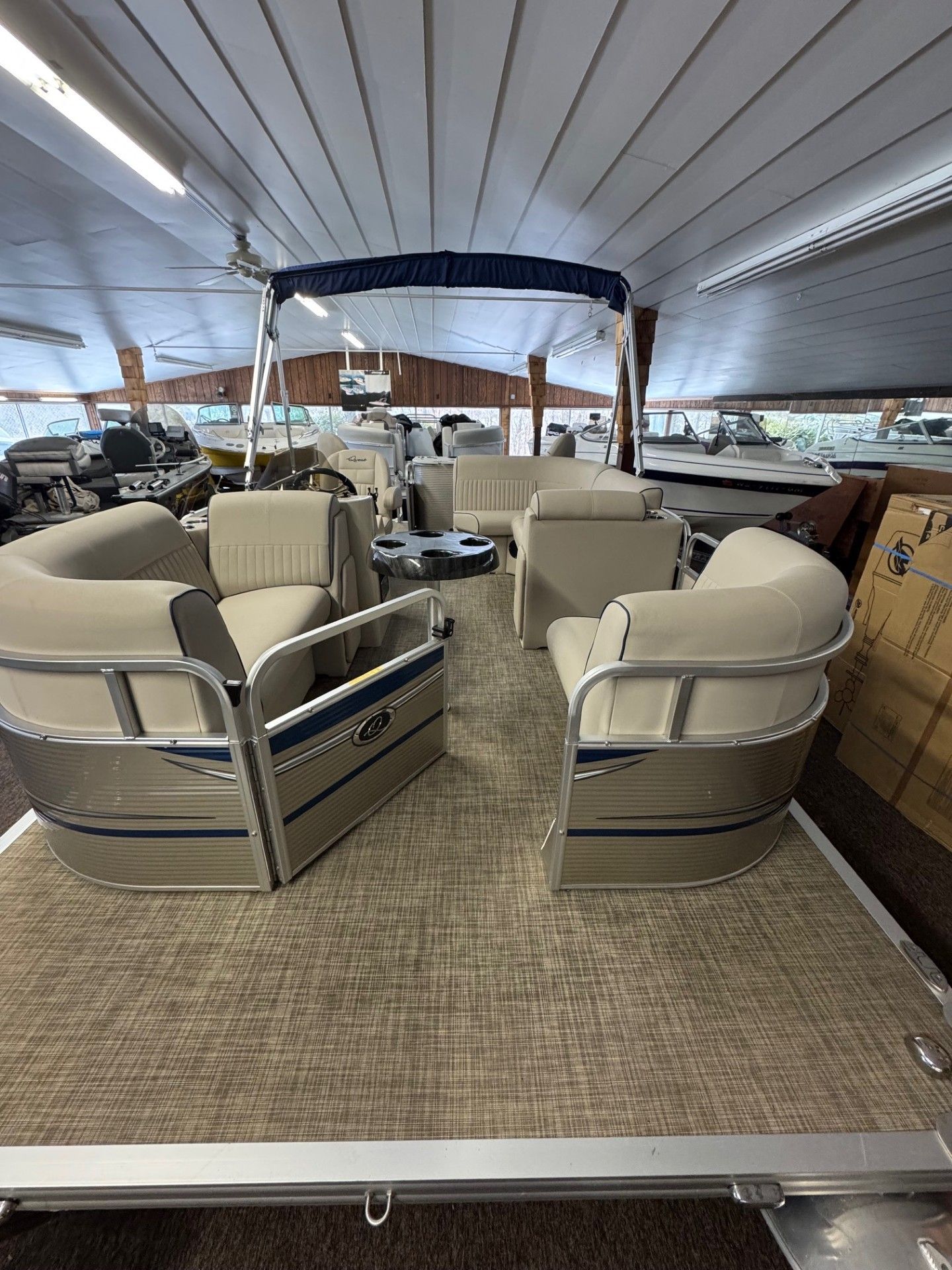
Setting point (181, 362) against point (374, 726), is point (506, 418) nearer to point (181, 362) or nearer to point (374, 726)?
point (181, 362)

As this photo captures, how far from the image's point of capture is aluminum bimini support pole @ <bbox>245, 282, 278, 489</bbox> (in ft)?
11.9

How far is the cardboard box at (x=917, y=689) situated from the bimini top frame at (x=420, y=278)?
272 centimetres

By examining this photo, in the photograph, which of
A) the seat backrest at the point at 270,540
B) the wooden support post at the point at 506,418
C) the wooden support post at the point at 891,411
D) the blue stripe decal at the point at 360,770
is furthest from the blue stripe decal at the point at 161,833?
the wooden support post at the point at 506,418

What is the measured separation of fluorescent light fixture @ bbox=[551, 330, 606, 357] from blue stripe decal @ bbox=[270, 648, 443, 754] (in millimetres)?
5927

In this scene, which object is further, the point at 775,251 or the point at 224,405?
the point at 224,405

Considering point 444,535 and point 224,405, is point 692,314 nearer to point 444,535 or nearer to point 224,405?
point 444,535

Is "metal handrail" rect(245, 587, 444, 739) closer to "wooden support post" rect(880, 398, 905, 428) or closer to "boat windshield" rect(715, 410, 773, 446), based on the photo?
"boat windshield" rect(715, 410, 773, 446)

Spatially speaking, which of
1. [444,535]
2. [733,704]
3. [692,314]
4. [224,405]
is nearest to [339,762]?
[733,704]

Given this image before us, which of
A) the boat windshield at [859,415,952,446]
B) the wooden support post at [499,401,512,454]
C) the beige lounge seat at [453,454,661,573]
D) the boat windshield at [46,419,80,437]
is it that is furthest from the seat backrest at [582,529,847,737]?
the wooden support post at [499,401,512,454]

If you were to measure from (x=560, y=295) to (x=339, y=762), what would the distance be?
20.8 ft

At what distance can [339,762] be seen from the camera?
1.53 m

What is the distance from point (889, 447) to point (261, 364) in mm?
6879

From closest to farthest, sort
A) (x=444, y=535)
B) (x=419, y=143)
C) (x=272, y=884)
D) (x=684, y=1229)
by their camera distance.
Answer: (x=684, y=1229), (x=272, y=884), (x=444, y=535), (x=419, y=143)

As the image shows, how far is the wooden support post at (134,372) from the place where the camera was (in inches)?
372
